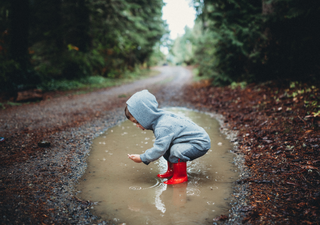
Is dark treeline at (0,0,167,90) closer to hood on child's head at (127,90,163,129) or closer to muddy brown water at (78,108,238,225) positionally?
muddy brown water at (78,108,238,225)

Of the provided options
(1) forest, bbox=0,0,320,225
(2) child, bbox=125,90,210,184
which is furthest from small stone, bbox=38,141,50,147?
(2) child, bbox=125,90,210,184

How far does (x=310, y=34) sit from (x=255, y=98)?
→ 7.88 feet

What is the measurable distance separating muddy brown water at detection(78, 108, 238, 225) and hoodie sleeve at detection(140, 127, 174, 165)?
455 mm

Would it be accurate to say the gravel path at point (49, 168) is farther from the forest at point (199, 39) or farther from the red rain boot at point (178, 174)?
the forest at point (199, 39)

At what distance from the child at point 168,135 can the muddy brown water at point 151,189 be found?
1.05 feet

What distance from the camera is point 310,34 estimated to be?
634 cm

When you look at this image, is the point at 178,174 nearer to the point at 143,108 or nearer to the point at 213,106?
the point at 143,108

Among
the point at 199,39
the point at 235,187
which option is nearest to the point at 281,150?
the point at 235,187

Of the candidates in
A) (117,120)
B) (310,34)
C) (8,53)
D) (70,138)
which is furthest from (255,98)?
(8,53)

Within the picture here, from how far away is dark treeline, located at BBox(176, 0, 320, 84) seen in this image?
6.32m

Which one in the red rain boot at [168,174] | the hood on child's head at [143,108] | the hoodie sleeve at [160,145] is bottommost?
the red rain boot at [168,174]

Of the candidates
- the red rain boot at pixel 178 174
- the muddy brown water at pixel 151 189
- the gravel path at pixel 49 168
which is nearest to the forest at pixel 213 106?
the gravel path at pixel 49 168

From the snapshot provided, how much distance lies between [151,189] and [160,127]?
2.77 ft

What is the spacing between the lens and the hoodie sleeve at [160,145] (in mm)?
2744
